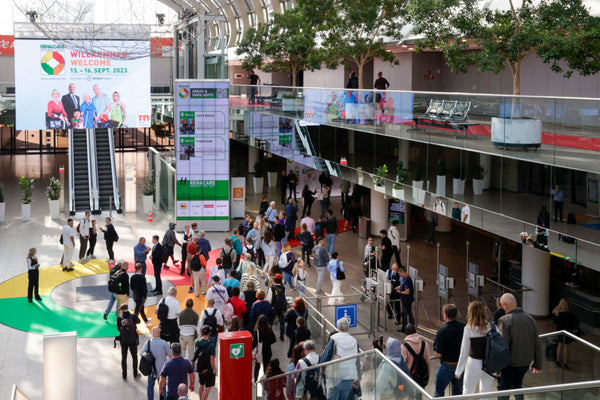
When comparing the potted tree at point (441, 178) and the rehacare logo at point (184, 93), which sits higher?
the rehacare logo at point (184, 93)

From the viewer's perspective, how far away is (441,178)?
53.5 ft

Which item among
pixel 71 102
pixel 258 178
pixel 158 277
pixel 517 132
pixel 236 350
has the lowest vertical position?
pixel 158 277

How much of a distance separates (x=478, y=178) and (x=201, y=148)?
11.0m

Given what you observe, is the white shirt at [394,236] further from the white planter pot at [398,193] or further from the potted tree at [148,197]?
the potted tree at [148,197]

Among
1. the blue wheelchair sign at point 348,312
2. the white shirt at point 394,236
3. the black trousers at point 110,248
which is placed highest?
the white shirt at point 394,236

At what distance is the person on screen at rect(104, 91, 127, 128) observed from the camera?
29.2m

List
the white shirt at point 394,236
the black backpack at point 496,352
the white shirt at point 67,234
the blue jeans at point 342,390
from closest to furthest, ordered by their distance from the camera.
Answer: the black backpack at point 496,352 → the blue jeans at point 342,390 → the white shirt at point 67,234 → the white shirt at point 394,236

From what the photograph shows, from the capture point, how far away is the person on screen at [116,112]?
29250mm

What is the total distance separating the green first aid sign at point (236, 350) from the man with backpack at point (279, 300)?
2.30 meters

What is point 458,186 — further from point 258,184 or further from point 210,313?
point 258,184

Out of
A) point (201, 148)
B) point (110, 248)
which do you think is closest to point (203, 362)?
point (110, 248)

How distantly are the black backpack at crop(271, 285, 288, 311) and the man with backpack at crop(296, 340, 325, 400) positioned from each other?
3413mm

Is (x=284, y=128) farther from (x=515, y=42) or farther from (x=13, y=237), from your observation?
(x=515, y=42)

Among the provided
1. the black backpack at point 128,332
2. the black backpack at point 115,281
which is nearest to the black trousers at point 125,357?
the black backpack at point 128,332
